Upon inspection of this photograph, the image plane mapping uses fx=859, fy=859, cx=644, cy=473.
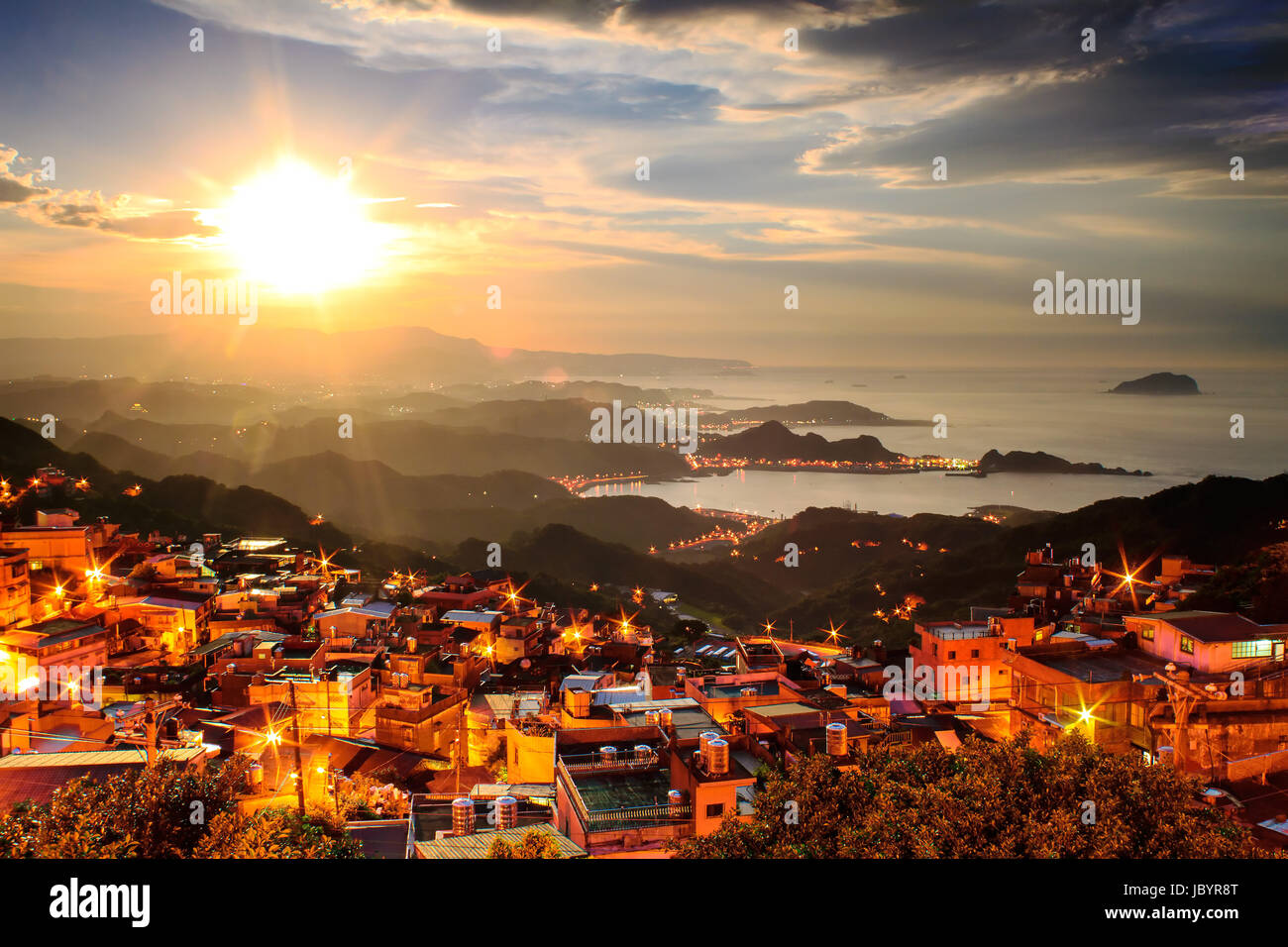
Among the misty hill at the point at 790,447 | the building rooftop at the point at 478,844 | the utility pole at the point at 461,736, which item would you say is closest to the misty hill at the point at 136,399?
the misty hill at the point at 790,447

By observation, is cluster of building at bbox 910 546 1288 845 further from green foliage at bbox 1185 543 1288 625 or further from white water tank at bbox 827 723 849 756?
white water tank at bbox 827 723 849 756

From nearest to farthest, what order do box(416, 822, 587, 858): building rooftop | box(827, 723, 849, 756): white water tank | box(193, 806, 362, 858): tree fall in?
1. box(193, 806, 362, 858): tree
2. box(416, 822, 587, 858): building rooftop
3. box(827, 723, 849, 756): white water tank

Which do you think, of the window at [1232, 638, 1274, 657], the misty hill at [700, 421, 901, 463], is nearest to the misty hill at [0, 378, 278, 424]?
the misty hill at [700, 421, 901, 463]

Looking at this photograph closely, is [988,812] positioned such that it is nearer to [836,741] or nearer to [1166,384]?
[836,741]

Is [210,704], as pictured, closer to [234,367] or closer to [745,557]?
[745,557]

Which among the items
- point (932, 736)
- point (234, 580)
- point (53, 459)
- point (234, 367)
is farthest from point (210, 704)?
point (234, 367)

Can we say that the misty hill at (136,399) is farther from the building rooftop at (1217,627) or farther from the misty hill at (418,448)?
the building rooftop at (1217,627)
